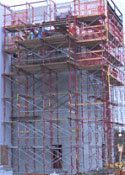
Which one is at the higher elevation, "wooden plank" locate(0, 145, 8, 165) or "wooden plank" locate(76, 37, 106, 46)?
"wooden plank" locate(76, 37, 106, 46)

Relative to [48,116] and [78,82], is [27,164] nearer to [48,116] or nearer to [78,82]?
[48,116]

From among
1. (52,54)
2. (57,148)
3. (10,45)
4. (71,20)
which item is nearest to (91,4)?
(71,20)

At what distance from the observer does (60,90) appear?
30.4 m

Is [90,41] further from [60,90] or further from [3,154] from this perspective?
[3,154]

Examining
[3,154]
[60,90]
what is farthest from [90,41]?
[3,154]

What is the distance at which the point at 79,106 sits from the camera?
29.4 meters

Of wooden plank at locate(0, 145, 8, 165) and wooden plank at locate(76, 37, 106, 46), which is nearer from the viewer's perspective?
wooden plank at locate(76, 37, 106, 46)

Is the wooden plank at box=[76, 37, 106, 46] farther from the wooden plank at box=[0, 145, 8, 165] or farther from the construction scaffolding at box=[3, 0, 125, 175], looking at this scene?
the wooden plank at box=[0, 145, 8, 165]

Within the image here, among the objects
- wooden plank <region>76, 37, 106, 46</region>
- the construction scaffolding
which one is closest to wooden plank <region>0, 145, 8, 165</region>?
the construction scaffolding

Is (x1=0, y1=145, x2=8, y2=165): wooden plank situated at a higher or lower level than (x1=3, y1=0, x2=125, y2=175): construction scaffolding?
lower

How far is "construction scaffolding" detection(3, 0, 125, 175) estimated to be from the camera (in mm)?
28750

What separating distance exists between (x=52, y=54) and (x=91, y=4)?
511cm

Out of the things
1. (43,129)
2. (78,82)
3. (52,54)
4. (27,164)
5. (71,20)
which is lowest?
(27,164)

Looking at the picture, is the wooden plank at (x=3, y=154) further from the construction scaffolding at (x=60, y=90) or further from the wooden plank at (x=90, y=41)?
the wooden plank at (x=90, y=41)
